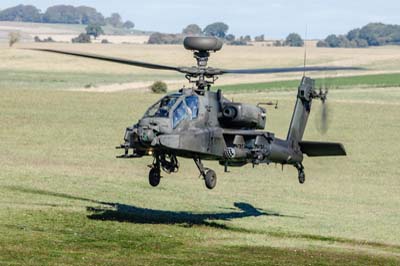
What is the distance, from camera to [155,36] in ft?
610

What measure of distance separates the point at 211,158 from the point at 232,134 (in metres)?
0.82

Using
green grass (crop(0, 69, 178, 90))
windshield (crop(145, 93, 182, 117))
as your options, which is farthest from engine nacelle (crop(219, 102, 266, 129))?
green grass (crop(0, 69, 178, 90))

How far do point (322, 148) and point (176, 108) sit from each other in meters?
4.95

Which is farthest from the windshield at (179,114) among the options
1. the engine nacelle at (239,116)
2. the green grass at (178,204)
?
the green grass at (178,204)

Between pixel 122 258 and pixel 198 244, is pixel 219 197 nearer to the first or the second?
pixel 198 244

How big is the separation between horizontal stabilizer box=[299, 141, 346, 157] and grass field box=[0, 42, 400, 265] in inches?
32.8

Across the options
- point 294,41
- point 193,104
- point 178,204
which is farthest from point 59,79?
point 294,41

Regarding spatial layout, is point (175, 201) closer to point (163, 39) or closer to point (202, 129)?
point (202, 129)

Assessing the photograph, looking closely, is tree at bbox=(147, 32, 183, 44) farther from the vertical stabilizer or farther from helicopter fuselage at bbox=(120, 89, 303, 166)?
helicopter fuselage at bbox=(120, 89, 303, 166)

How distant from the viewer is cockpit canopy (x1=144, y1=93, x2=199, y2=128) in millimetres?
23391

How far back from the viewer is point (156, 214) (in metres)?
28.1

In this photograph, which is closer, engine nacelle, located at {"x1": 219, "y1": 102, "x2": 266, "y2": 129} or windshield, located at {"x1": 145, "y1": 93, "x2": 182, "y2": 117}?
windshield, located at {"x1": 145, "y1": 93, "x2": 182, "y2": 117}

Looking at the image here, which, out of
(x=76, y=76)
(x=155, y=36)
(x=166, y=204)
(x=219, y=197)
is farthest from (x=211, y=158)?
(x=155, y=36)

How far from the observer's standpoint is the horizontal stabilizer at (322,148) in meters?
26.1
